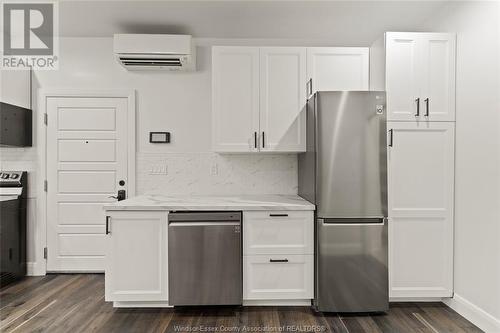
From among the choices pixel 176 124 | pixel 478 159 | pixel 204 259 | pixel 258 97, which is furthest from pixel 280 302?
pixel 176 124

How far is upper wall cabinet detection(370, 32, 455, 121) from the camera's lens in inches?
102

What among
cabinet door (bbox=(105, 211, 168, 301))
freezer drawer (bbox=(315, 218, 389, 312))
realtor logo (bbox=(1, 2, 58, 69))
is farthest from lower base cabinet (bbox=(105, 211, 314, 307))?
realtor logo (bbox=(1, 2, 58, 69))

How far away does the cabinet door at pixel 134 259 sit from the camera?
250cm

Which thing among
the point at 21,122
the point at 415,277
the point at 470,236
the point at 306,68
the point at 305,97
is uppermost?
the point at 306,68

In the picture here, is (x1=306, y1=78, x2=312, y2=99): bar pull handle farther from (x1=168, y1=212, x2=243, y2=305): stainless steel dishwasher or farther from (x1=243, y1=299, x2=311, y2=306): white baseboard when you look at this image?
(x1=243, y1=299, x2=311, y2=306): white baseboard

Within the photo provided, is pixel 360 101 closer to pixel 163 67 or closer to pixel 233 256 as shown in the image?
pixel 233 256

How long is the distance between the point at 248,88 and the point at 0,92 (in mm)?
2570

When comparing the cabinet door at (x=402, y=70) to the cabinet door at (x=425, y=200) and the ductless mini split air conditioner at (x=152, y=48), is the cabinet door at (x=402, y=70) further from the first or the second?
the ductless mini split air conditioner at (x=152, y=48)

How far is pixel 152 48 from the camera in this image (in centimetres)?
299

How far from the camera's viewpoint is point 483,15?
2.33 metres

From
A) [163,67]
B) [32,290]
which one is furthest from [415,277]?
[32,290]

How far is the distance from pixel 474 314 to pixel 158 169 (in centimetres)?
316

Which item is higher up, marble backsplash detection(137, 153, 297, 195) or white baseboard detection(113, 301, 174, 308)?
marble backsplash detection(137, 153, 297, 195)

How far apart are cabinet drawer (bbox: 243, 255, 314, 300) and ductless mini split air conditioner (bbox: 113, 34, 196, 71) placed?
2.08 m
